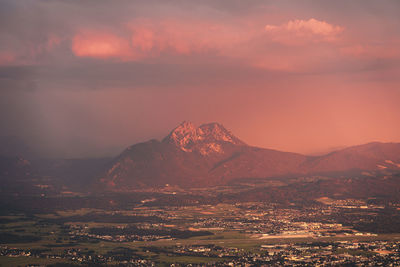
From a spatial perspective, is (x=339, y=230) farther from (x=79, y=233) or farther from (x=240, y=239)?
(x=79, y=233)

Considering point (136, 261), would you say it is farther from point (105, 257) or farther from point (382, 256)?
point (382, 256)

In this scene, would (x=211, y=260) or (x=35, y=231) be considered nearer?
(x=211, y=260)

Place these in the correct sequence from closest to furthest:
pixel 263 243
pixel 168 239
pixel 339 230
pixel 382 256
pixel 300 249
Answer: pixel 382 256
pixel 300 249
pixel 263 243
pixel 168 239
pixel 339 230

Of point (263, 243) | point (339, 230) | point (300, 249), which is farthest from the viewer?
point (339, 230)

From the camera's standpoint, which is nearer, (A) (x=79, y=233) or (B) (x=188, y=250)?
(B) (x=188, y=250)

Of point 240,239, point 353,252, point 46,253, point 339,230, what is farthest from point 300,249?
point 46,253

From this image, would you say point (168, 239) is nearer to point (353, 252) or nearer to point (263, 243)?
point (263, 243)

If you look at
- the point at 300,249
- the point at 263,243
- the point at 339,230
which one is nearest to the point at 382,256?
the point at 300,249

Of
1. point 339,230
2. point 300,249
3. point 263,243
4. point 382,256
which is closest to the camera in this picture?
point 382,256

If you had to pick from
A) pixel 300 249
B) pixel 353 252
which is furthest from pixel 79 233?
pixel 353 252
